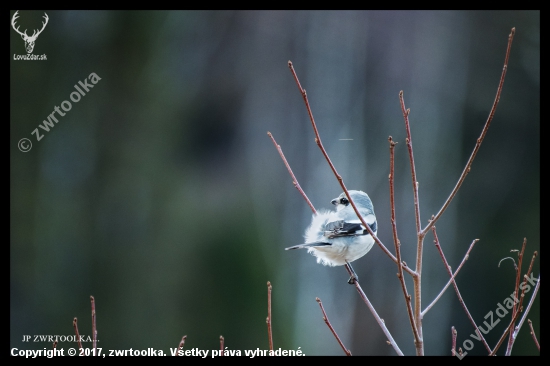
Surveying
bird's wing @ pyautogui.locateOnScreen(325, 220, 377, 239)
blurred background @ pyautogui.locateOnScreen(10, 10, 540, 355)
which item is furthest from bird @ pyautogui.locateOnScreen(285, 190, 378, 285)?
blurred background @ pyautogui.locateOnScreen(10, 10, 540, 355)

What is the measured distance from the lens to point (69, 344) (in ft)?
17.6

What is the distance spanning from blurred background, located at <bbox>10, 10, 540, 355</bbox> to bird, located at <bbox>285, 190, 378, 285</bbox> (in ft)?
14.8

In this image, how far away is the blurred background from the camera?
7.70 m

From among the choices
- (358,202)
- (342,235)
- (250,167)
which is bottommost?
(342,235)

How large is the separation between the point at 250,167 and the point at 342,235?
6.00 m

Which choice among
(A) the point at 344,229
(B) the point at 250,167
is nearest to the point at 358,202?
(A) the point at 344,229

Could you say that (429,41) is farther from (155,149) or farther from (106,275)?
(106,275)

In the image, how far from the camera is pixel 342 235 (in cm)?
278

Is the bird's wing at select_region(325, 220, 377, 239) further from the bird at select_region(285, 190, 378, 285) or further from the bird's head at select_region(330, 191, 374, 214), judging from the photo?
the bird's head at select_region(330, 191, 374, 214)

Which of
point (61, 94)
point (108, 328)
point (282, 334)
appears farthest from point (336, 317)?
point (61, 94)

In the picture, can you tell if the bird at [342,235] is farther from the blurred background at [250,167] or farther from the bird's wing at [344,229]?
the blurred background at [250,167]

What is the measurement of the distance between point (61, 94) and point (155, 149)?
1.82m

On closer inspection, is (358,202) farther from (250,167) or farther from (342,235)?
(250,167)
